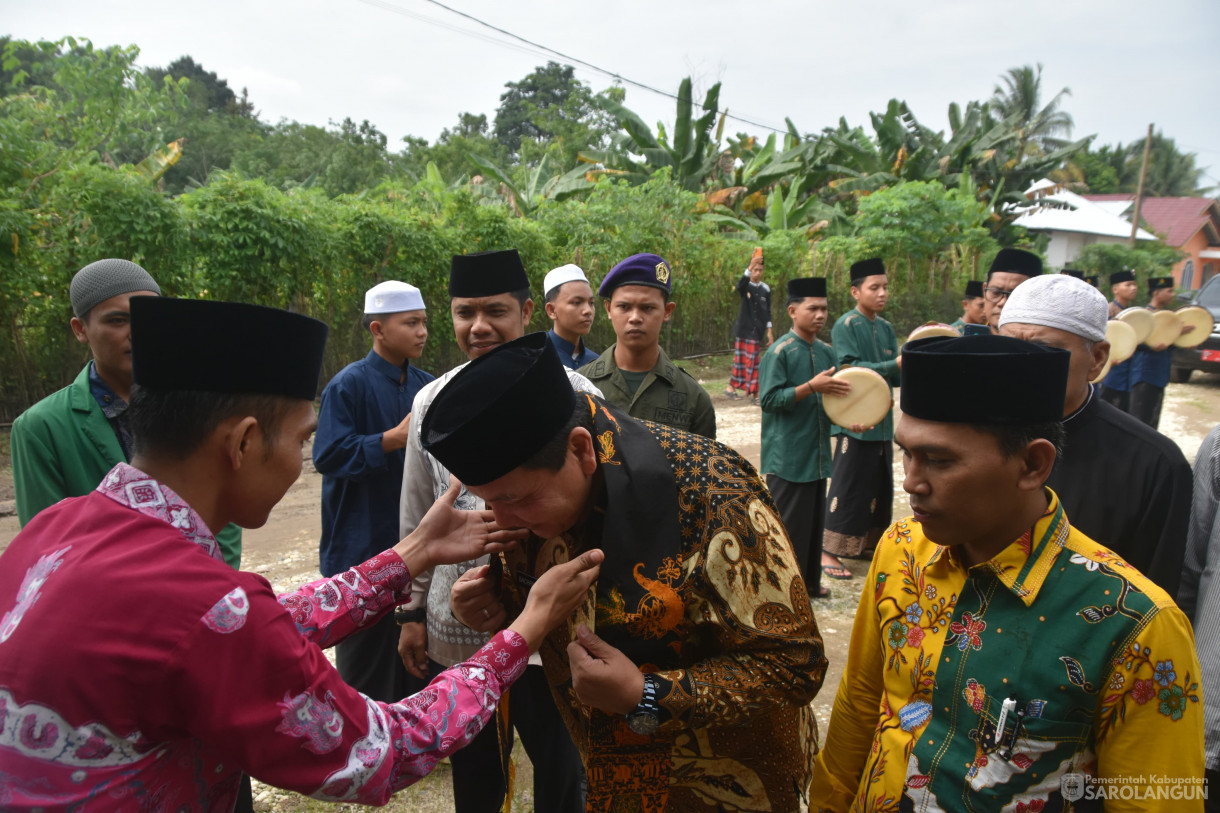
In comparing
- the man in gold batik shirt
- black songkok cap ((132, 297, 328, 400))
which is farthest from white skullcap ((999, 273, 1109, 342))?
black songkok cap ((132, 297, 328, 400))

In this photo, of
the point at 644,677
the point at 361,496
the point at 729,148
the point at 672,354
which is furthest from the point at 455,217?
the point at 729,148

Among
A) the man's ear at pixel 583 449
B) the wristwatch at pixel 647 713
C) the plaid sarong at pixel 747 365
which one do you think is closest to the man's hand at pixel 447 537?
the man's ear at pixel 583 449

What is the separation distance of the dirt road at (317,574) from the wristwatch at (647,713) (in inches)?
66.4

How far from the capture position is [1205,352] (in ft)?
41.6

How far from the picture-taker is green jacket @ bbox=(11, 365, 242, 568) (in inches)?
97.3

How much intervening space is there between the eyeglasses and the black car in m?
8.97

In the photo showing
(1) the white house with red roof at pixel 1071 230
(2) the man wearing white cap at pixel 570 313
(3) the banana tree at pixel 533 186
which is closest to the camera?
(2) the man wearing white cap at pixel 570 313

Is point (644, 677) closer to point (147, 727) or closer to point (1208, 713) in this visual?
point (147, 727)

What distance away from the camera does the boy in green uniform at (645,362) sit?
3799 millimetres

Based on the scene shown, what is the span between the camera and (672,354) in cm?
1502

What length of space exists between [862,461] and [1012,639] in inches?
172

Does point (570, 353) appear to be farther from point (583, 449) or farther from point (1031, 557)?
point (1031, 557)

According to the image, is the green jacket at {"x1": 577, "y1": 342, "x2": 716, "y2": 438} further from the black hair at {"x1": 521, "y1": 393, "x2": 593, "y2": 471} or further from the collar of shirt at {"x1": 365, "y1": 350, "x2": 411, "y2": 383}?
the black hair at {"x1": 521, "y1": 393, "x2": 593, "y2": 471}

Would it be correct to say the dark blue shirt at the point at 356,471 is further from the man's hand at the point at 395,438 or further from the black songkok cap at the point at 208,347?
→ the black songkok cap at the point at 208,347
